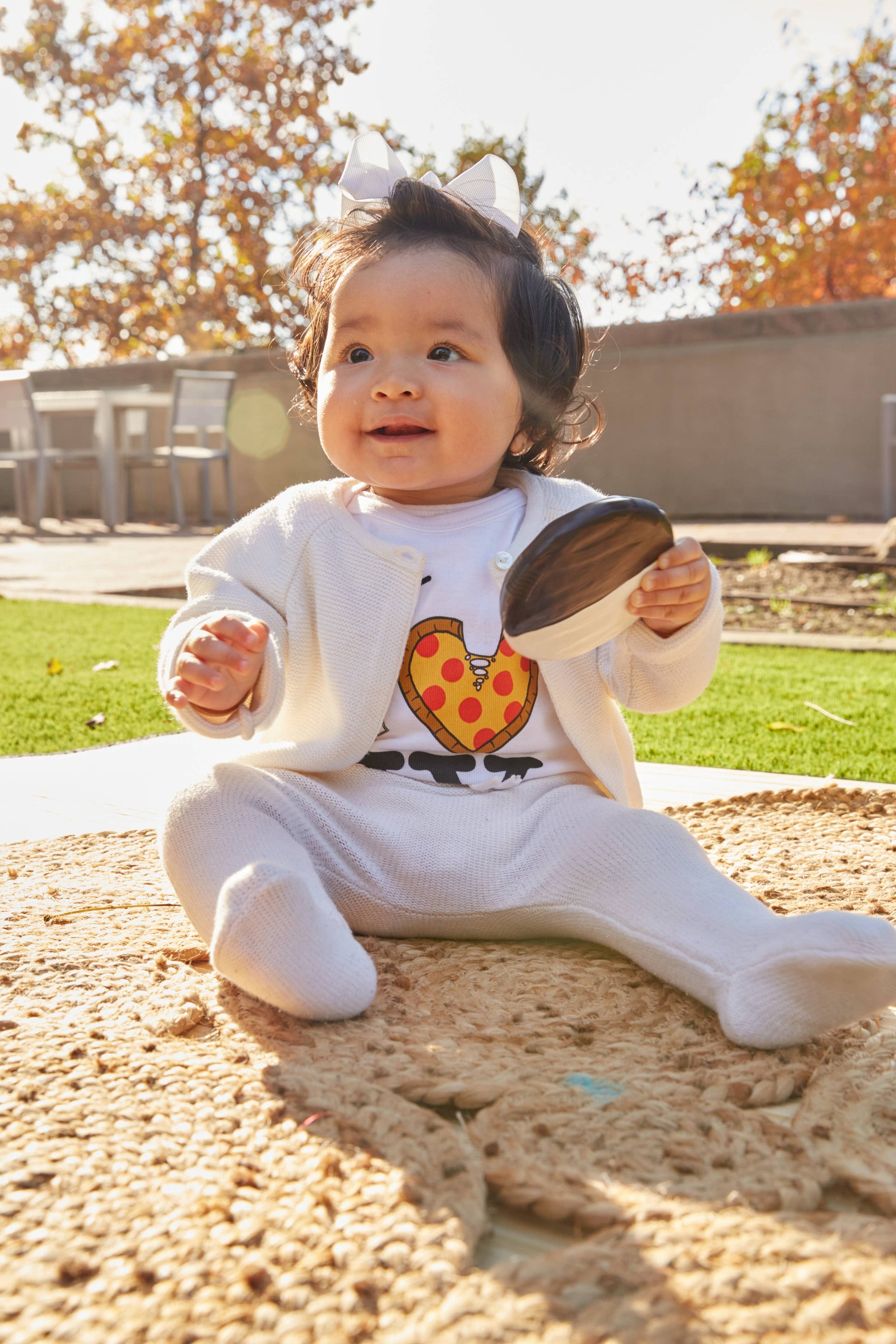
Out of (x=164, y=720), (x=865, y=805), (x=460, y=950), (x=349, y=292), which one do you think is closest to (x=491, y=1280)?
(x=460, y=950)

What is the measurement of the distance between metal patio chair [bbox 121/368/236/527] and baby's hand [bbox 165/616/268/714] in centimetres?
887

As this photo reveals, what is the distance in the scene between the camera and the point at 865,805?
2.23 m

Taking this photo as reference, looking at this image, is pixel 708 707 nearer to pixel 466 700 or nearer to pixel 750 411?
pixel 466 700

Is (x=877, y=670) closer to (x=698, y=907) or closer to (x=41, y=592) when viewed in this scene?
(x=698, y=907)

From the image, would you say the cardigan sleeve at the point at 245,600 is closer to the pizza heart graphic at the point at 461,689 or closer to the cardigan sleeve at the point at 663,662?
the pizza heart graphic at the point at 461,689

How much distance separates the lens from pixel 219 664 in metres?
1.42

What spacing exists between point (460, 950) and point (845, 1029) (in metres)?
0.47

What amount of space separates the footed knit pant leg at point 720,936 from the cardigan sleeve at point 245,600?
0.41 metres

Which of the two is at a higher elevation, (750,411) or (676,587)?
(750,411)

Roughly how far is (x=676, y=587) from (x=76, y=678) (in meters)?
2.69

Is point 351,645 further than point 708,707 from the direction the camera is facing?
No

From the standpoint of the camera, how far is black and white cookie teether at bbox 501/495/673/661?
1288 mm

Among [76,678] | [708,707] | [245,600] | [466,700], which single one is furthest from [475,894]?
[76,678]

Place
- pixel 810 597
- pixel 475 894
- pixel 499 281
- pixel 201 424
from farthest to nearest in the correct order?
pixel 201 424 < pixel 810 597 < pixel 499 281 < pixel 475 894
